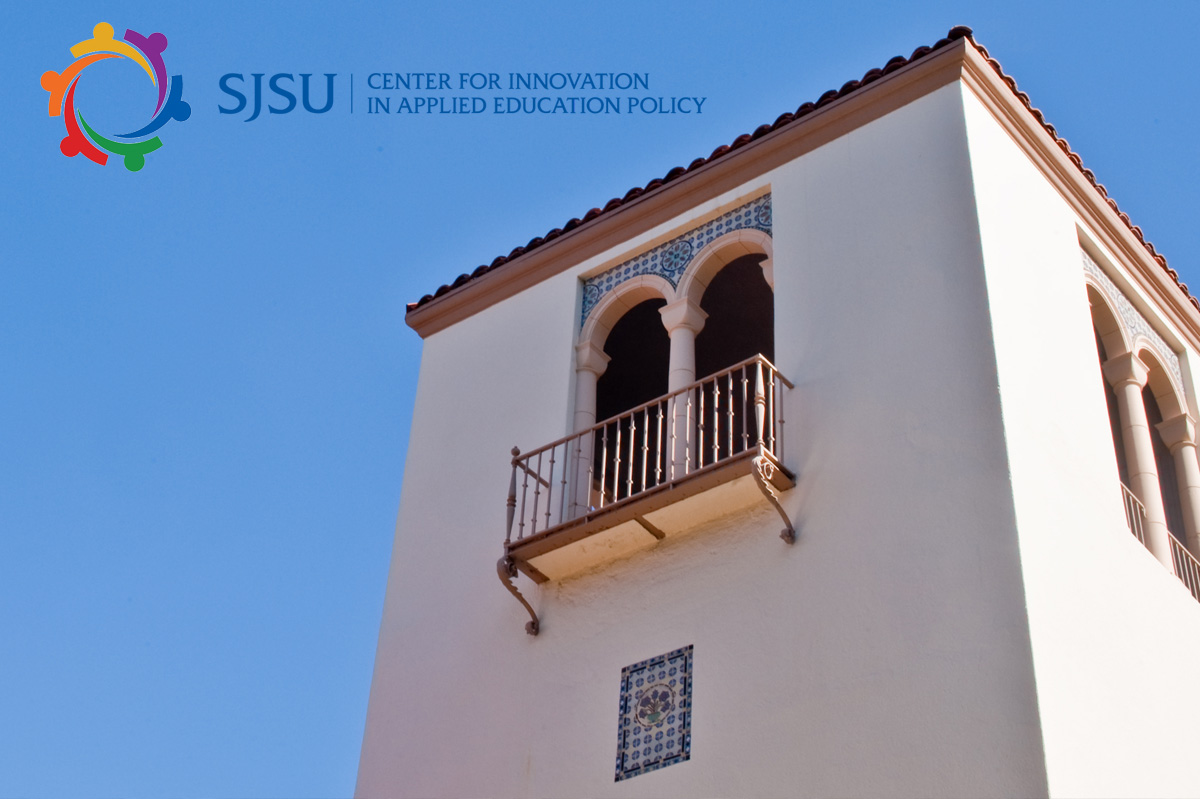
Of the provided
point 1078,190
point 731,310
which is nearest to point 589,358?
point 731,310

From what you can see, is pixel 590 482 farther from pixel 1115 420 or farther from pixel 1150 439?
pixel 1115 420

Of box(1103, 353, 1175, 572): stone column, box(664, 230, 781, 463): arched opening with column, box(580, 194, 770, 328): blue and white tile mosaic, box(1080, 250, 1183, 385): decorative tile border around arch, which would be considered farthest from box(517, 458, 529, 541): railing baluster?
box(1080, 250, 1183, 385): decorative tile border around arch

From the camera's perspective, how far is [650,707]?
8.12 metres

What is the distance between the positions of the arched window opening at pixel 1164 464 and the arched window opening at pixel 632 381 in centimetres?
302

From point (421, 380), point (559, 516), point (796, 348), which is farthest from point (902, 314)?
point (421, 380)

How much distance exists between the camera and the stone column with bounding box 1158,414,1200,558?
384 inches

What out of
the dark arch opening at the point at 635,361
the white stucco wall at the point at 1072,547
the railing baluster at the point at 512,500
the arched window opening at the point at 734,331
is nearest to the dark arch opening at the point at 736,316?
the arched window opening at the point at 734,331

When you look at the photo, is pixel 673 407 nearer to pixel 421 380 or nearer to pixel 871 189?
pixel 871 189

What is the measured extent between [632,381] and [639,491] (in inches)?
102

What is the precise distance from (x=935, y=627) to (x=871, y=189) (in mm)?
2848

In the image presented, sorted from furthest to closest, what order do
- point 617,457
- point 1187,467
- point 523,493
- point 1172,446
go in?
point 1172,446
point 1187,467
point 523,493
point 617,457

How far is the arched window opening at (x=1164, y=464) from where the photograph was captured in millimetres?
10320

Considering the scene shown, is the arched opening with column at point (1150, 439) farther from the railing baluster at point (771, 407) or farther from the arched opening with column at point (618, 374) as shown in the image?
the arched opening with column at point (618, 374)

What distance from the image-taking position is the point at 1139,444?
31.6 ft
